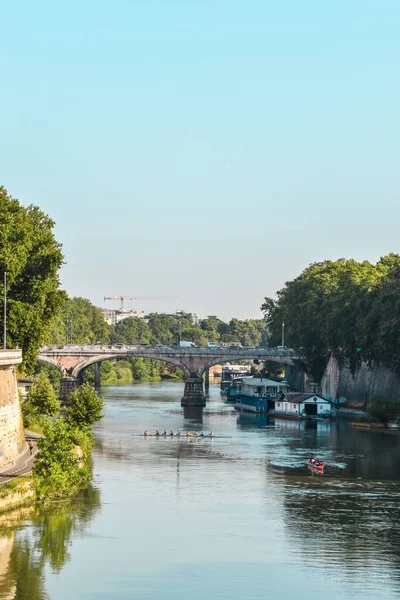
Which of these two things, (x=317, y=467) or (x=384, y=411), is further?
(x=384, y=411)

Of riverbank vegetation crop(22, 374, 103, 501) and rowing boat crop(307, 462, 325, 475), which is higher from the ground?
riverbank vegetation crop(22, 374, 103, 501)

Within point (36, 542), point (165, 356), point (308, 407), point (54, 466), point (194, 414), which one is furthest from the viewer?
point (165, 356)

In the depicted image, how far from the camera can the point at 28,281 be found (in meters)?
91.1

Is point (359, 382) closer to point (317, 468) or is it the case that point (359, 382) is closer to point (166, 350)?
point (166, 350)

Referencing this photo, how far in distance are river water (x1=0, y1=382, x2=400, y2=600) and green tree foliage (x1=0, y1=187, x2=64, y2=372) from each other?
9.85 m

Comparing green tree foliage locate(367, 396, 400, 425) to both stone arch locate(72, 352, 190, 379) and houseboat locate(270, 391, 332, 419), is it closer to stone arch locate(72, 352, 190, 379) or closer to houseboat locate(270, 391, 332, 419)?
houseboat locate(270, 391, 332, 419)

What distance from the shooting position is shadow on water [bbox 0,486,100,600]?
52.6 metres

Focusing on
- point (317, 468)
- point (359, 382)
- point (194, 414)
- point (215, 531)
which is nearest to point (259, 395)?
point (194, 414)

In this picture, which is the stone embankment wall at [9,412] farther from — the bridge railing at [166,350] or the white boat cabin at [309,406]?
the bridge railing at [166,350]

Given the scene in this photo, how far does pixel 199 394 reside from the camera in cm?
16750

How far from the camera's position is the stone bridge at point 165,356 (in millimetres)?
171000

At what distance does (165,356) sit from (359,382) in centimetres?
3431

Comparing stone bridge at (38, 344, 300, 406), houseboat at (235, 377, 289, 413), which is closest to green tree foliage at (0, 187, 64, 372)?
houseboat at (235, 377, 289, 413)

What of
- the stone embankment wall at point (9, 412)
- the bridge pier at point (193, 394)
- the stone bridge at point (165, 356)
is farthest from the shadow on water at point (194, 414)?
the stone embankment wall at point (9, 412)
